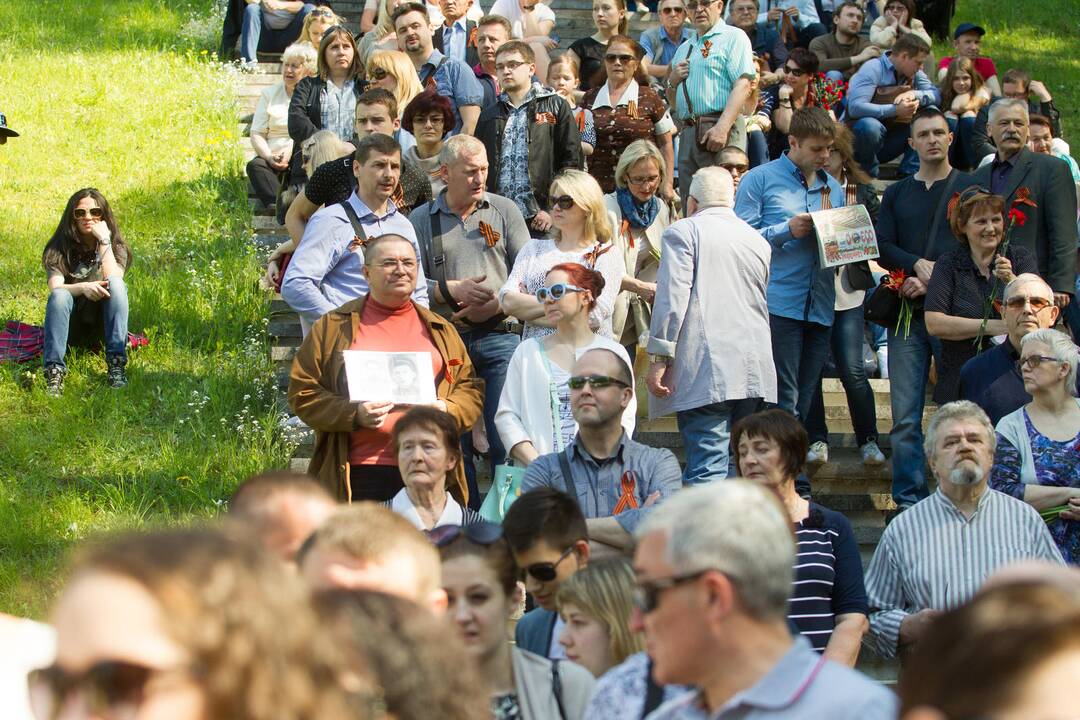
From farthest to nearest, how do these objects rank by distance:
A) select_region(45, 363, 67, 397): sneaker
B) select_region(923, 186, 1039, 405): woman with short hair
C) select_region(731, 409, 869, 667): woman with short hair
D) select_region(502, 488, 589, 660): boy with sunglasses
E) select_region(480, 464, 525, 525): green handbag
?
select_region(45, 363, 67, 397): sneaker, select_region(923, 186, 1039, 405): woman with short hair, select_region(480, 464, 525, 525): green handbag, select_region(731, 409, 869, 667): woman with short hair, select_region(502, 488, 589, 660): boy with sunglasses

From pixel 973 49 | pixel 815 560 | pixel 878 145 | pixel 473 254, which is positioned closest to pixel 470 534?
pixel 815 560

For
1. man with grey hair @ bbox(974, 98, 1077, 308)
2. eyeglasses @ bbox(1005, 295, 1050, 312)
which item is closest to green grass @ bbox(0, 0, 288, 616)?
eyeglasses @ bbox(1005, 295, 1050, 312)

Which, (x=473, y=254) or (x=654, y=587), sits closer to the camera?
(x=654, y=587)

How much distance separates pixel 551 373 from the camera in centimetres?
669

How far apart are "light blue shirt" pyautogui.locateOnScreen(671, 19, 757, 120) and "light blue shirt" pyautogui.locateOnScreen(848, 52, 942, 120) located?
83.3 inches

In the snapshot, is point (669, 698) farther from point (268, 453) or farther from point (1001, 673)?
point (268, 453)

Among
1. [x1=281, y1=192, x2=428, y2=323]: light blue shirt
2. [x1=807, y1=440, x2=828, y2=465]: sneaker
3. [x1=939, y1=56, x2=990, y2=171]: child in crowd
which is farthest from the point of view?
[x1=939, y1=56, x2=990, y2=171]: child in crowd

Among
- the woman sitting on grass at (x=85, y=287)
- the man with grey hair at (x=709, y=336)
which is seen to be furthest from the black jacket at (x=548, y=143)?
the woman sitting on grass at (x=85, y=287)

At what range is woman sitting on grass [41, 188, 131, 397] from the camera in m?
9.24

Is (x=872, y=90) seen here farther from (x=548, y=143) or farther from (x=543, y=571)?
(x=543, y=571)

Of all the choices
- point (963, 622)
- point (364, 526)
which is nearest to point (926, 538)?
point (364, 526)

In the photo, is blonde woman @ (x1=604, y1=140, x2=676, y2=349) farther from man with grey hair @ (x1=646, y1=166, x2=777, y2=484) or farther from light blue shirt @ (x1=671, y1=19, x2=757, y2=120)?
light blue shirt @ (x1=671, y1=19, x2=757, y2=120)

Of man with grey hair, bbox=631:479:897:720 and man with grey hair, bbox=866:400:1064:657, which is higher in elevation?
man with grey hair, bbox=631:479:897:720

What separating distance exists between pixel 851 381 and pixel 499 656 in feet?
16.2
